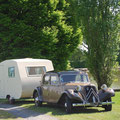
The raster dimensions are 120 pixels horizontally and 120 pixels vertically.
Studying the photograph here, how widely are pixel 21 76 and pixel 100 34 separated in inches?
389

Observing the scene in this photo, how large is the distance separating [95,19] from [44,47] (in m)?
4.87

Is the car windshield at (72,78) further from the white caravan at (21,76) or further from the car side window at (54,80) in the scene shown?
the white caravan at (21,76)

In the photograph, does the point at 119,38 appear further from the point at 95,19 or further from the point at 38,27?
the point at 38,27

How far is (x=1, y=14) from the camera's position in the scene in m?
23.6

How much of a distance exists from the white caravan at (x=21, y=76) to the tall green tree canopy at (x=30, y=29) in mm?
5583

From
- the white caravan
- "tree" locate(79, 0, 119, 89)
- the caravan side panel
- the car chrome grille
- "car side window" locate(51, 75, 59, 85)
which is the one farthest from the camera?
"tree" locate(79, 0, 119, 89)

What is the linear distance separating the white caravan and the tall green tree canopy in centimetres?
558

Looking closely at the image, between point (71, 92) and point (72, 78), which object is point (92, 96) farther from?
point (72, 78)

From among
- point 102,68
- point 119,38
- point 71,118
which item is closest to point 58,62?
point 102,68

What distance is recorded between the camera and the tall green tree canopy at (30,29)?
77.0ft

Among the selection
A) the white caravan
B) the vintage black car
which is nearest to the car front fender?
the vintage black car

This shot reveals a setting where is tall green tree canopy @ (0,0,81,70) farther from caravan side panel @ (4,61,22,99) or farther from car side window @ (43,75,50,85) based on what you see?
car side window @ (43,75,50,85)

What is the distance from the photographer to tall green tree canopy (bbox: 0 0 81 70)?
23469 millimetres

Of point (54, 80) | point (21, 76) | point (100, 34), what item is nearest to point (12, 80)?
point (21, 76)
